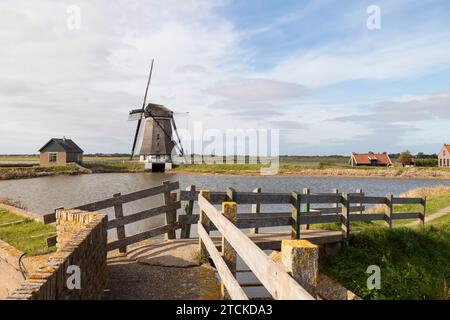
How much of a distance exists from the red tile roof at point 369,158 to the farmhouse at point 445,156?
11.7m

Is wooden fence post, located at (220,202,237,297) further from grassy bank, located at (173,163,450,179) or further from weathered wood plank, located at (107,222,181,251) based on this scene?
grassy bank, located at (173,163,450,179)

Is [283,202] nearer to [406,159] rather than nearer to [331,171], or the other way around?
[331,171]

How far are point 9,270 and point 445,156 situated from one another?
96.6 m

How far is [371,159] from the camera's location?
291 feet

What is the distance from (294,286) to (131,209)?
2291 cm

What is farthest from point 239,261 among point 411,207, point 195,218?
point 411,207

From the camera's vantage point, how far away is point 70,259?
4605mm

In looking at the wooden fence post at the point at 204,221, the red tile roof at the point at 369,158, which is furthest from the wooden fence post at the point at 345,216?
the red tile roof at the point at 369,158

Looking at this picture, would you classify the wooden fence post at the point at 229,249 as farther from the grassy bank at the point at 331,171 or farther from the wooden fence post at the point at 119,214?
the grassy bank at the point at 331,171

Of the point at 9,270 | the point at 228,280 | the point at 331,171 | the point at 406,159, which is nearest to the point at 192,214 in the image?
the point at 228,280

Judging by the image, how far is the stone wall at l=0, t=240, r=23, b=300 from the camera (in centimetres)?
975

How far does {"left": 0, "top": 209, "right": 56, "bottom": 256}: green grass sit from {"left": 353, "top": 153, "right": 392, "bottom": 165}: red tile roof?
84982mm

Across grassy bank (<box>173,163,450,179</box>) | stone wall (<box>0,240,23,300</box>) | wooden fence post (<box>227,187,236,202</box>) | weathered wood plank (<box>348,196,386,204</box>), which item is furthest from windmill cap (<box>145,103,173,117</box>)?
wooden fence post (<box>227,187,236,202</box>)
